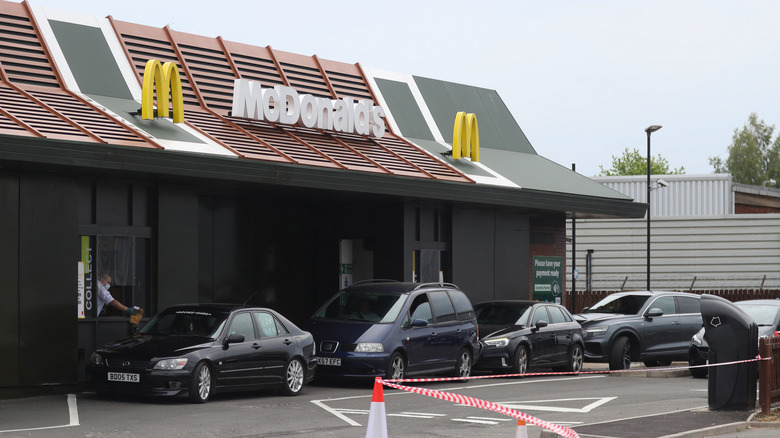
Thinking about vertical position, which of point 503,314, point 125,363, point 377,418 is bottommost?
point 125,363

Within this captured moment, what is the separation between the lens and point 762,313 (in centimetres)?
2075

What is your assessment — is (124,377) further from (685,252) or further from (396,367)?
(685,252)

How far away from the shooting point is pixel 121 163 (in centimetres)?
1631

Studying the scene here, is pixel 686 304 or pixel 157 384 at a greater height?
pixel 686 304

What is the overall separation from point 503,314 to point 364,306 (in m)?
4.05

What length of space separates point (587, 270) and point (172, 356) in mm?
31188

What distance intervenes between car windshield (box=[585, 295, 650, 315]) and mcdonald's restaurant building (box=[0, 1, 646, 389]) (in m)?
2.76

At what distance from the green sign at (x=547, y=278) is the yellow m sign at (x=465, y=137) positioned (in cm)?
372

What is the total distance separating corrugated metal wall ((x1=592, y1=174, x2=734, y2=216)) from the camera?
52000 mm

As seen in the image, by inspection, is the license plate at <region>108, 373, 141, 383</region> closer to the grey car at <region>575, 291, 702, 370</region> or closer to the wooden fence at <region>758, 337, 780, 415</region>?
the wooden fence at <region>758, 337, 780, 415</region>

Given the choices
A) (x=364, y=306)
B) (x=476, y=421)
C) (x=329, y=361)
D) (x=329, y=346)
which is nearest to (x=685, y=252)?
(x=364, y=306)

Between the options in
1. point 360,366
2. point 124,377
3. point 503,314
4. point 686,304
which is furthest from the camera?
point 686,304

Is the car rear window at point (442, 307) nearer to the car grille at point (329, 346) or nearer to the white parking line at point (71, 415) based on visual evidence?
the car grille at point (329, 346)

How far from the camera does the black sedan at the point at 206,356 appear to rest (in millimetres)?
14469
